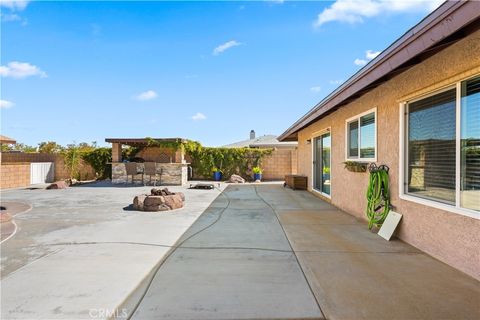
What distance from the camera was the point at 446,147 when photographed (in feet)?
10.6

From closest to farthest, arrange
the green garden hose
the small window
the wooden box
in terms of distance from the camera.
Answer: the green garden hose
the small window
the wooden box

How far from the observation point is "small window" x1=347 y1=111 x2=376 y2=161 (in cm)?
530

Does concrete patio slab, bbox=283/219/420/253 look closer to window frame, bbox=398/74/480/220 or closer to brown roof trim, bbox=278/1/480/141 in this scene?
window frame, bbox=398/74/480/220

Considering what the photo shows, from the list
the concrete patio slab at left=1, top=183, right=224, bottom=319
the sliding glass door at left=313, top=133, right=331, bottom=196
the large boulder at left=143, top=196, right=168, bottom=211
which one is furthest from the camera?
the sliding glass door at left=313, top=133, right=331, bottom=196

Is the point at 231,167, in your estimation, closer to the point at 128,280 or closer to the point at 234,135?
the point at 128,280

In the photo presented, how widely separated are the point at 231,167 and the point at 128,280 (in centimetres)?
1323

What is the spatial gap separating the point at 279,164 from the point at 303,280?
1365cm

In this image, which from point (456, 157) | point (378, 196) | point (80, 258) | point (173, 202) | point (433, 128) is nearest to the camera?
point (456, 157)

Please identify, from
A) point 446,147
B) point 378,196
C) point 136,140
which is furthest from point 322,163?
point 136,140

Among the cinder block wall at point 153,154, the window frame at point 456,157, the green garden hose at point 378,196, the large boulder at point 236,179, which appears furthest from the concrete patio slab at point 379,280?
the cinder block wall at point 153,154

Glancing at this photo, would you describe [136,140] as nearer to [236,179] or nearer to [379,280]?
[236,179]

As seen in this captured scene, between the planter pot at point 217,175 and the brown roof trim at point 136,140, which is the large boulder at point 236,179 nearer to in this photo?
the planter pot at point 217,175

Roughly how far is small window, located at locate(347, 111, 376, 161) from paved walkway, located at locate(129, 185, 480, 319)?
1755 millimetres

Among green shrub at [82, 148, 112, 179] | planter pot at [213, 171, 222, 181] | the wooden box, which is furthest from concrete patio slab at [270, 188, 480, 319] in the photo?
green shrub at [82, 148, 112, 179]
